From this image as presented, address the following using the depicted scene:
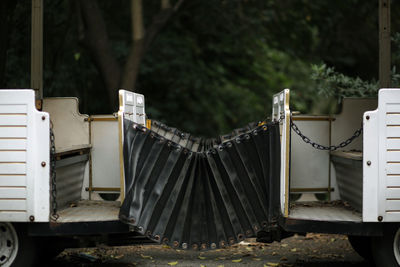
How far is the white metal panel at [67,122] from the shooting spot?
22.7 ft

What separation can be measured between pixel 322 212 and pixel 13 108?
337cm

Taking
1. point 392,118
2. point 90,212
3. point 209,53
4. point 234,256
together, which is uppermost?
point 209,53

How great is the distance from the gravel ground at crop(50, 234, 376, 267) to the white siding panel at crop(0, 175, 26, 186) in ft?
6.33

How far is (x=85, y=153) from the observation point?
671cm

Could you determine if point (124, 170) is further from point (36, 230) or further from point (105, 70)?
point (105, 70)

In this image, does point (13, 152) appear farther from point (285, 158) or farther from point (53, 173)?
point (285, 158)

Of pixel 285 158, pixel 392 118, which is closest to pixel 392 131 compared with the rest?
pixel 392 118

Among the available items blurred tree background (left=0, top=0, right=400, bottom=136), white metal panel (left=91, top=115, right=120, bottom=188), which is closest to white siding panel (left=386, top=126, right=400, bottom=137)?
white metal panel (left=91, top=115, right=120, bottom=188)

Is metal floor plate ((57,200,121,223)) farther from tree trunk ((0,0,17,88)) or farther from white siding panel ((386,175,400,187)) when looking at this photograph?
tree trunk ((0,0,17,88))

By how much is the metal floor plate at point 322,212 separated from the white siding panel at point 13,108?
9.21ft

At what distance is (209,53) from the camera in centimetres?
1452

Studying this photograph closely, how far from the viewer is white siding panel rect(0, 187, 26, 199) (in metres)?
5.03

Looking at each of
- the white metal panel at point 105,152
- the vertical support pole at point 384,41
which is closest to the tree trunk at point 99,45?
the white metal panel at point 105,152

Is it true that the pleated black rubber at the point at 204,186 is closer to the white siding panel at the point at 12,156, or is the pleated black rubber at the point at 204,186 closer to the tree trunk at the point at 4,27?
the white siding panel at the point at 12,156
